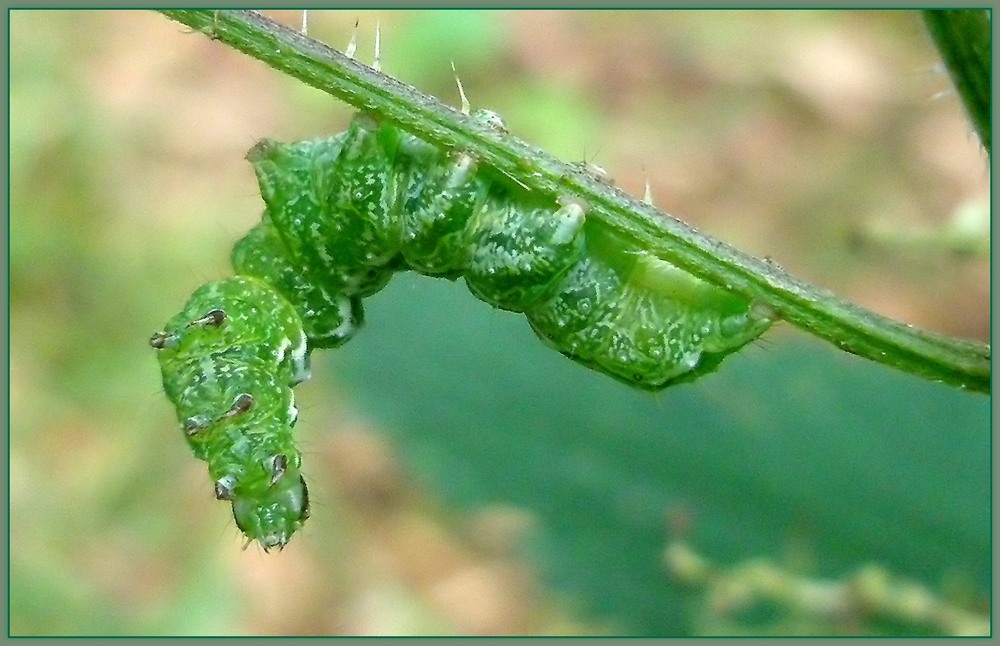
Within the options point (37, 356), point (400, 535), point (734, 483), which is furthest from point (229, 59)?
point (734, 483)

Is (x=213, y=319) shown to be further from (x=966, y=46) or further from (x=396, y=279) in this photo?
(x=396, y=279)

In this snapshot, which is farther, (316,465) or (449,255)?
(316,465)

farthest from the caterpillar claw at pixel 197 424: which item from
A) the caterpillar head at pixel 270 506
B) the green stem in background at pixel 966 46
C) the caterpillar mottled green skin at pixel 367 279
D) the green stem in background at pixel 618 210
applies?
the green stem in background at pixel 966 46

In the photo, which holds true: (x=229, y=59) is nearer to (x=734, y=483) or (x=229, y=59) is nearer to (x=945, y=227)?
(x=734, y=483)

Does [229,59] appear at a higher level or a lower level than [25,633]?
higher

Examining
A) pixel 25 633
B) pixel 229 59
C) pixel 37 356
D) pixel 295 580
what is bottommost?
pixel 25 633

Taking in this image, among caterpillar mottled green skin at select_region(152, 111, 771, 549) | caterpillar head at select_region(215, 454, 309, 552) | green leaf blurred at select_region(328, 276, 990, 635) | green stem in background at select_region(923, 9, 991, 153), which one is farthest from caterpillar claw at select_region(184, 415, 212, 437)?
green leaf blurred at select_region(328, 276, 990, 635)
